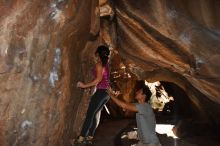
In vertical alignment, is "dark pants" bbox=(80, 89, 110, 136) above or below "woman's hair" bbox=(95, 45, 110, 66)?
below

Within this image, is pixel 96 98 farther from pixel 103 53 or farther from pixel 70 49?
pixel 70 49

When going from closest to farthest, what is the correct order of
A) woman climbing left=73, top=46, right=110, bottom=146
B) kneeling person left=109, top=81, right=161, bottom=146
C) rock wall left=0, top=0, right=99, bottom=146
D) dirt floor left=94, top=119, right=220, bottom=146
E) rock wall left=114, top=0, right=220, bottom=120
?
rock wall left=0, top=0, right=99, bottom=146, kneeling person left=109, top=81, right=161, bottom=146, woman climbing left=73, top=46, right=110, bottom=146, rock wall left=114, top=0, right=220, bottom=120, dirt floor left=94, top=119, right=220, bottom=146

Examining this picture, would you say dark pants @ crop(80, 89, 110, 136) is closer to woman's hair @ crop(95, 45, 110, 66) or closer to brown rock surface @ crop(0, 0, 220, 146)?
brown rock surface @ crop(0, 0, 220, 146)

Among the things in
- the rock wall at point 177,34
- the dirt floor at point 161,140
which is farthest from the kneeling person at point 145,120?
the dirt floor at point 161,140

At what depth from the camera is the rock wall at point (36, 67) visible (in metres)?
4.84

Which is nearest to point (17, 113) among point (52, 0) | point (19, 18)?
point (19, 18)

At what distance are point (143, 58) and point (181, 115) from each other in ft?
24.1

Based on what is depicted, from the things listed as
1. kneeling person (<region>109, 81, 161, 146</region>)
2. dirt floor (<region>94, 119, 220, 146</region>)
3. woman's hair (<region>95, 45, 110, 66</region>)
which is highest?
woman's hair (<region>95, 45, 110, 66</region>)

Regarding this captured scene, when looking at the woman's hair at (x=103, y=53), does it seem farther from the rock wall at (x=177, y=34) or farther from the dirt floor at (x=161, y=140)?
the dirt floor at (x=161, y=140)

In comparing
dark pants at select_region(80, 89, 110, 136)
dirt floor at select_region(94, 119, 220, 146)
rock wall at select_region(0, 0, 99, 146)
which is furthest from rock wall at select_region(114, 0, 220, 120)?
dirt floor at select_region(94, 119, 220, 146)

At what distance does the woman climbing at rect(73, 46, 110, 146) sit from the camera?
5.98 m

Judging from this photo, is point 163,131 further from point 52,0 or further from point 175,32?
point 52,0

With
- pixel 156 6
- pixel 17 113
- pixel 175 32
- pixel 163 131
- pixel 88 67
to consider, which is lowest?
pixel 163 131

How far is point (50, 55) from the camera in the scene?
5.18 meters
